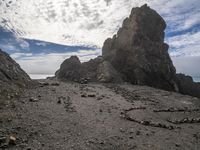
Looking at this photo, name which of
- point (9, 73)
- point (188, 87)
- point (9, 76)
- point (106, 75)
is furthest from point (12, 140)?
point (188, 87)

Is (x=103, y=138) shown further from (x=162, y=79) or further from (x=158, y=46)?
(x=158, y=46)

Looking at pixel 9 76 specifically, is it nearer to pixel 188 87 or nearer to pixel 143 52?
pixel 143 52

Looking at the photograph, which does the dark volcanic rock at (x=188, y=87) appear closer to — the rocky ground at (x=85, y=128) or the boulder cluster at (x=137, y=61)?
the boulder cluster at (x=137, y=61)

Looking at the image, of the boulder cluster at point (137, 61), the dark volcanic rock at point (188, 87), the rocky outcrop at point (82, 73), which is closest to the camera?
the rocky outcrop at point (82, 73)

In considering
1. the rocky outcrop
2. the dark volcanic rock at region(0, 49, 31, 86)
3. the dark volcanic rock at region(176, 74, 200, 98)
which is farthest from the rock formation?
the dark volcanic rock at region(176, 74, 200, 98)

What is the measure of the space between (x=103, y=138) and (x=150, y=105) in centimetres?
1549

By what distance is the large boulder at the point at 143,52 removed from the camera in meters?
59.9

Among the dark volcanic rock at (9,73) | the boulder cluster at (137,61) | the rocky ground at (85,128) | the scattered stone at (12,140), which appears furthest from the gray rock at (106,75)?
the scattered stone at (12,140)

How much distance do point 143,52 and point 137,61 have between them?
3306 millimetres

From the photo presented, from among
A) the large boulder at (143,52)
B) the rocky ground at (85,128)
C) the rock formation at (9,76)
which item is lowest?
the rocky ground at (85,128)

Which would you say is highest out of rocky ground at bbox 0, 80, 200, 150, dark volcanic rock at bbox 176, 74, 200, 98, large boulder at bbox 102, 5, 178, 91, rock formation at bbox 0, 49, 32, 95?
large boulder at bbox 102, 5, 178, 91

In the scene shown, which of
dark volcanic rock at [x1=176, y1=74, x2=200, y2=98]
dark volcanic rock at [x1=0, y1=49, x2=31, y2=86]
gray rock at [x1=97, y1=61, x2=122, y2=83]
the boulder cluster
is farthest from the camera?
dark volcanic rock at [x1=176, y1=74, x2=200, y2=98]

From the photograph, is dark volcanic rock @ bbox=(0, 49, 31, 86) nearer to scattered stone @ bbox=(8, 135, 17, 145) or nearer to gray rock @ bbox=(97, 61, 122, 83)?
scattered stone @ bbox=(8, 135, 17, 145)

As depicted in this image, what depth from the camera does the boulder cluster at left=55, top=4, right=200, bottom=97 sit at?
56.3m
